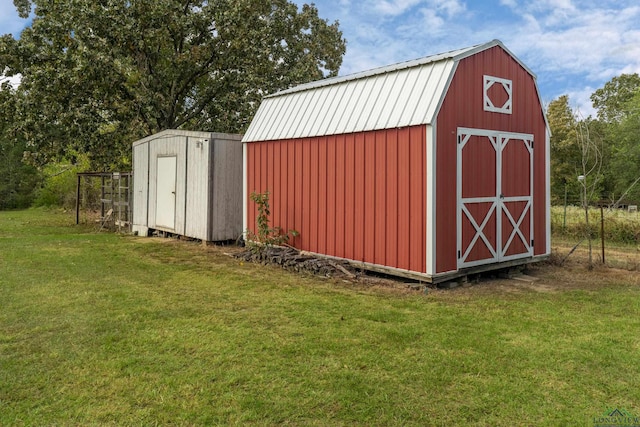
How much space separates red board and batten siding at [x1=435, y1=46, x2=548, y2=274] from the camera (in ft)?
22.0

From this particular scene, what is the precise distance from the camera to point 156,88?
17031 millimetres

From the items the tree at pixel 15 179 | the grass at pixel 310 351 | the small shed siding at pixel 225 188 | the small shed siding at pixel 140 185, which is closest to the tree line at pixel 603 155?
the small shed siding at pixel 225 188

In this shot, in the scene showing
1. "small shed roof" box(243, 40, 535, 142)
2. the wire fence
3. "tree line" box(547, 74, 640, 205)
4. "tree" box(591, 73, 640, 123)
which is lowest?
the wire fence

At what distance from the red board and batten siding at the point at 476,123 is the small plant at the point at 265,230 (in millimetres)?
3060

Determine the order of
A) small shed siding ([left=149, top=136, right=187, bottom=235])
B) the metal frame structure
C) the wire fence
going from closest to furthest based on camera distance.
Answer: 1. the wire fence
2. small shed siding ([left=149, top=136, right=187, bottom=235])
3. the metal frame structure

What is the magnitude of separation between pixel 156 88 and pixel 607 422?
16.9m

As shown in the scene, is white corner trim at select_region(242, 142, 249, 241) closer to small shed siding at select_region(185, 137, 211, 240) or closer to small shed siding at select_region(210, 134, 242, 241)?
small shed siding at select_region(210, 134, 242, 241)

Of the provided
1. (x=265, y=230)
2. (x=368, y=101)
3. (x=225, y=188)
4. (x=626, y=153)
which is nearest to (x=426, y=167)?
(x=368, y=101)

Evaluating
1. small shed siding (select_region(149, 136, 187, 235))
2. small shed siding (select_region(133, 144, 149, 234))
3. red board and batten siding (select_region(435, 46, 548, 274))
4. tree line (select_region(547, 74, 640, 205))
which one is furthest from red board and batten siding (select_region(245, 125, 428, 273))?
tree line (select_region(547, 74, 640, 205))

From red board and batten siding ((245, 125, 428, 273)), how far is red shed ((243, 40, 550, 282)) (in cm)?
2

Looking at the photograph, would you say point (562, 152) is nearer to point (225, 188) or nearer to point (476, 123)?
point (225, 188)

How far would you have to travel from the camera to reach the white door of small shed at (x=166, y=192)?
12.2 metres

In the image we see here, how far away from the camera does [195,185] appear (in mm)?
11219

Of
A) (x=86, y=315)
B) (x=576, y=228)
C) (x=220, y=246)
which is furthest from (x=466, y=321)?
(x=576, y=228)
